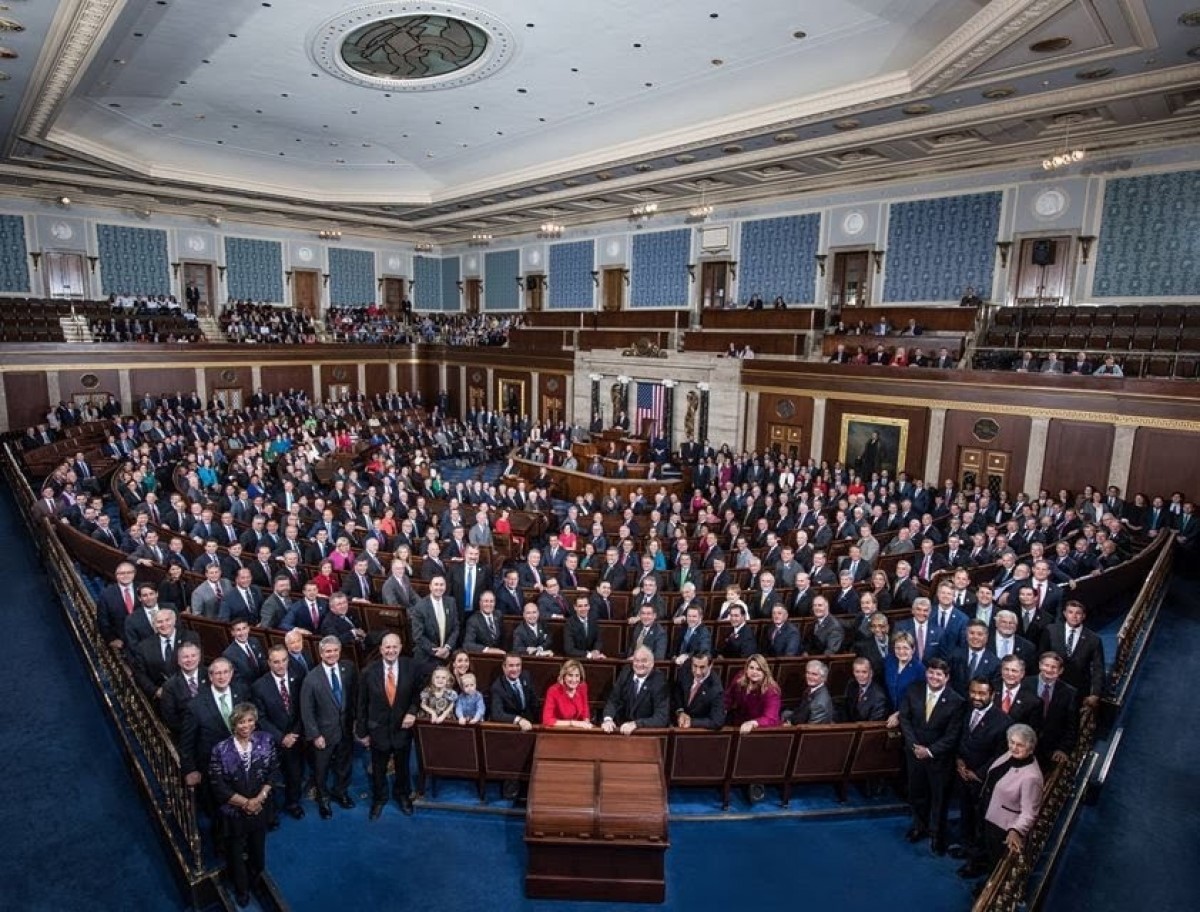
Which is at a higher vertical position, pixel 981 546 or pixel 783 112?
pixel 783 112

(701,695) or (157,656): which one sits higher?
(157,656)

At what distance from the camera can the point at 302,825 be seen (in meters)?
5.16

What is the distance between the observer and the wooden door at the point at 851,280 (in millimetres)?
19438

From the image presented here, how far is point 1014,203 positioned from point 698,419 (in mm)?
8850

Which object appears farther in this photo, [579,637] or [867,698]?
[579,637]

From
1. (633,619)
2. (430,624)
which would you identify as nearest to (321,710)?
(430,624)

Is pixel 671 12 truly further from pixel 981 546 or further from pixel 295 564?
pixel 295 564

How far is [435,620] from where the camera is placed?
22.4 ft

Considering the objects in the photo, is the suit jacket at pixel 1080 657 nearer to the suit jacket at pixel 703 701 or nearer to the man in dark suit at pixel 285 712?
the suit jacket at pixel 703 701

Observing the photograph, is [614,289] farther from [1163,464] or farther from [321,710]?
[321,710]

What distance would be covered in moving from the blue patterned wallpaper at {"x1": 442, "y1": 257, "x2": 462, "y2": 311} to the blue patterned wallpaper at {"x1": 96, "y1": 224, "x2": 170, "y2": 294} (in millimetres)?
10968

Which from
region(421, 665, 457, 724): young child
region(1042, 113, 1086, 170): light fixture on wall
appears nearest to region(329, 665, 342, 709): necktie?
region(421, 665, 457, 724): young child

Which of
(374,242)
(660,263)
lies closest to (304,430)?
(660,263)

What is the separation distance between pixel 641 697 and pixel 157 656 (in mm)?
3756
